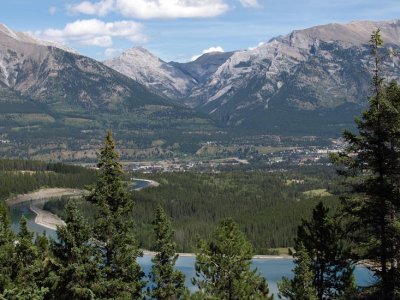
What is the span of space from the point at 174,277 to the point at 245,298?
10.1 meters

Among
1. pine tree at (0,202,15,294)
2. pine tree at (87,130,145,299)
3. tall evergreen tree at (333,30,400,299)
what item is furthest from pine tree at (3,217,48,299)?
tall evergreen tree at (333,30,400,299)

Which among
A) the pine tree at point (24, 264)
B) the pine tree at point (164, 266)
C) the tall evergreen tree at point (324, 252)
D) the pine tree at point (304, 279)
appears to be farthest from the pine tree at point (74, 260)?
the tall evergreen tree at point (324, 252)

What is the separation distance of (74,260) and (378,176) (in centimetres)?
2296

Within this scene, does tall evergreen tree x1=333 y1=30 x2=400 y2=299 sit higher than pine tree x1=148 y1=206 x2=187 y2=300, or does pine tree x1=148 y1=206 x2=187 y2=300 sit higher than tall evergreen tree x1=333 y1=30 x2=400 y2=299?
tall evergreen tree x1=333 y1=30 x2=400 y2=299

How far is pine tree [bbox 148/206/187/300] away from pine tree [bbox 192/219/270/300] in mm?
3662

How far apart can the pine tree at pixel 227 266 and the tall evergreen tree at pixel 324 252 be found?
5.15 metres

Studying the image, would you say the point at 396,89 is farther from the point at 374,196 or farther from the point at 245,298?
the point at 245,298

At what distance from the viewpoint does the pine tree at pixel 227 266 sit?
52.4 meters

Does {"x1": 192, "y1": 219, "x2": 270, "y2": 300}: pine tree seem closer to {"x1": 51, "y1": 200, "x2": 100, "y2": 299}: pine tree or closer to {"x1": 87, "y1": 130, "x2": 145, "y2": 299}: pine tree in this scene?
{"x1": 87, "y1": 130, "x2": 145, "y2": 299}: pine tree

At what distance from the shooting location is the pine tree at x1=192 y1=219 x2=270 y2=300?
52.4m


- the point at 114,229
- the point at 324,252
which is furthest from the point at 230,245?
the point at 114,229

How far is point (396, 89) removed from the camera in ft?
138

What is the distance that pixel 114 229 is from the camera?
47938mm

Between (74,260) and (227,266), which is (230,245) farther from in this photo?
(74,260)
